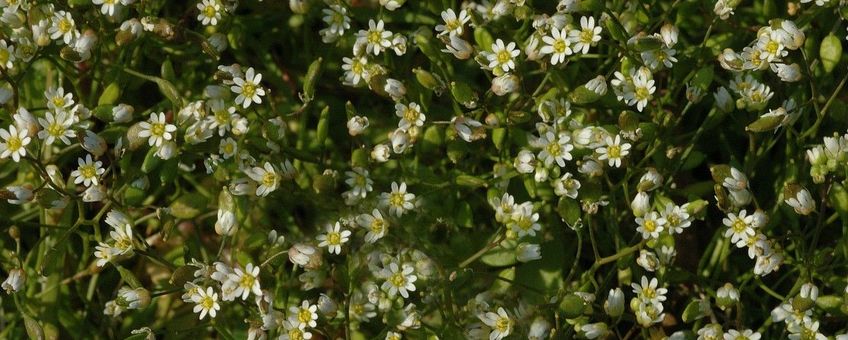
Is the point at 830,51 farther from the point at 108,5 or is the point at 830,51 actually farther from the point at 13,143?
the point at 13,143

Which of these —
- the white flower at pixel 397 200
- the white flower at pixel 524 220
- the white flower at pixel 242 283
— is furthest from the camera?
the white flower at pixel 397 200

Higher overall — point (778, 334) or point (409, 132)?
point (409, 132)

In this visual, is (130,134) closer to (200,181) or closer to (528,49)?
(200,181)

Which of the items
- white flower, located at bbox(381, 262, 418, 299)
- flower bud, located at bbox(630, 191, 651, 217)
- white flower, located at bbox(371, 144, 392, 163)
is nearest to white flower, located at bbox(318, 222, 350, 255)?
white flower, located at bbox(381, 262, 418, 299)

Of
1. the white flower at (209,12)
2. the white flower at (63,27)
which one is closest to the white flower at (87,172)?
the white flower at (63,27)

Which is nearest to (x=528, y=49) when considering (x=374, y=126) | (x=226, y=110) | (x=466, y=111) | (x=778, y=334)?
(x=466, y=111)

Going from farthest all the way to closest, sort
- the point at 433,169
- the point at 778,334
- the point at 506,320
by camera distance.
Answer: the point at 433,169, the point at 778,334, the point at 506,320

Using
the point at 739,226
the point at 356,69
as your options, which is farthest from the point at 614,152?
the point at 356,69

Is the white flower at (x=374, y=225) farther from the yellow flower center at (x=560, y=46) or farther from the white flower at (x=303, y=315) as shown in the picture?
the yellow flower center at (x=560, y=46)
